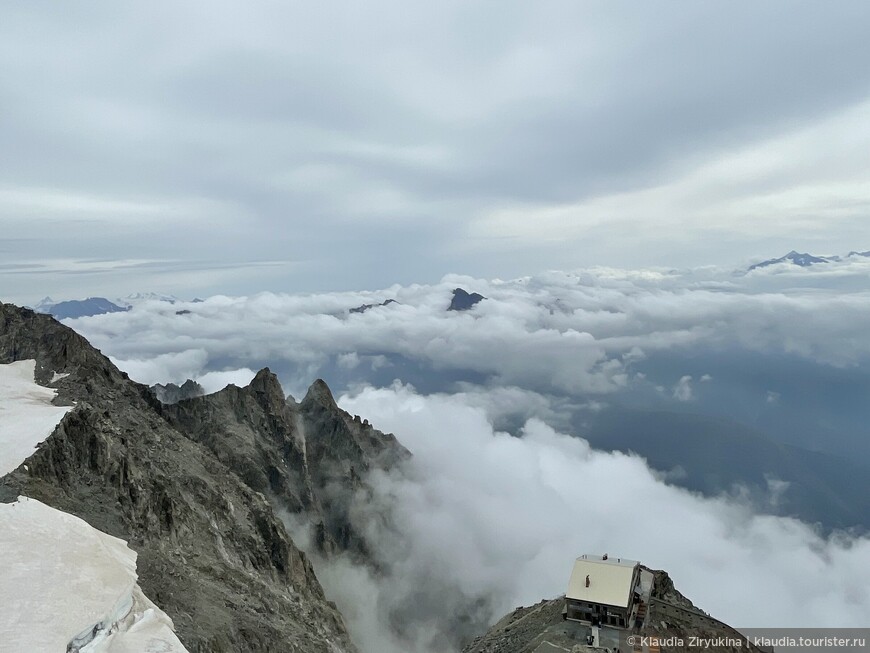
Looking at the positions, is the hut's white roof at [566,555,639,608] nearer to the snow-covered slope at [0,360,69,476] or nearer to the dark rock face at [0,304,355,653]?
the dark rock face at [0,304,355,653]

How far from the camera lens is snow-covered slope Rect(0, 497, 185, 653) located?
36.5 metres

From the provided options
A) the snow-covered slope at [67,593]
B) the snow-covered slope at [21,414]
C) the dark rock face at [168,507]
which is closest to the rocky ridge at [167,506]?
the dark rock face at [168,507]

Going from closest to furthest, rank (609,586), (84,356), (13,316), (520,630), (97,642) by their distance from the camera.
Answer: (97,642) → (609,586) → (520,630) → (84,356) → (13,316)

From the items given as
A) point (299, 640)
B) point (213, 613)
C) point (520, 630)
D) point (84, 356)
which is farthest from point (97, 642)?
point (84, 356)

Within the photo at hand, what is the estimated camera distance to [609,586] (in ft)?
201

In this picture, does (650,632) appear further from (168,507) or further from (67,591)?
(168,507)

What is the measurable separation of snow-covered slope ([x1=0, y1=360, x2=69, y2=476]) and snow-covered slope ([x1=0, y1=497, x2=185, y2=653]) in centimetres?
1270

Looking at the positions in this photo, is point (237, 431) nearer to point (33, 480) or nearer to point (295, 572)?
point (295, 572)

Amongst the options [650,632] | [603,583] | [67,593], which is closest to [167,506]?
[67,593]

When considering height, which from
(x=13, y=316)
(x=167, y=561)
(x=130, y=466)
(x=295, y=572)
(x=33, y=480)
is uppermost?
(x=13, y=316)

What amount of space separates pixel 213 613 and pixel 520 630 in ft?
125

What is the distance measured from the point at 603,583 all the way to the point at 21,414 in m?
79.8

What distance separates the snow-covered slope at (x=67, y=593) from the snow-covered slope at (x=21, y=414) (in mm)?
12696

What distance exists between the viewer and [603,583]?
61594 millimetres
